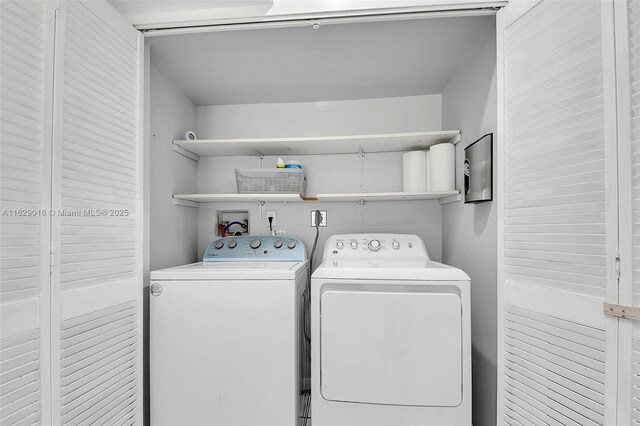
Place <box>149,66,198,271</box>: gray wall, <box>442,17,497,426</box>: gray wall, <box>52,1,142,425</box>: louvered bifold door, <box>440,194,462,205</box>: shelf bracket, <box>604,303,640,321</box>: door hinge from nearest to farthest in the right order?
<box>604,303,640,321</box>: door hinge → <box>52,1,142,425</box>: louvered bifold door → <box>442,17,497,426</box>: gray wall → <box>149,66,198,271</box>: gray wall → <box>440,194,462,205</box>: shelf bracket

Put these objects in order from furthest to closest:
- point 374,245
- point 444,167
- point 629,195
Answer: point 374,245 → point 444,167 → point 629,195

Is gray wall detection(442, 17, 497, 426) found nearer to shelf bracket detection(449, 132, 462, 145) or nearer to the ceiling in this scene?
shelf bracket detection(449, 132, 462, 145)

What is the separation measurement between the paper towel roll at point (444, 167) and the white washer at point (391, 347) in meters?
0.66

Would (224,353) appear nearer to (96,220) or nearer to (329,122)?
(96,220)

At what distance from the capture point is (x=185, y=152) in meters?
2.13

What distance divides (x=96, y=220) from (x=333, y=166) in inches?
62.6

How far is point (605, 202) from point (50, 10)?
75.6 inches

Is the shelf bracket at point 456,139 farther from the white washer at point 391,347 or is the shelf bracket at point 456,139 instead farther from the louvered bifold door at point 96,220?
the louvered bifold door at point 96,220

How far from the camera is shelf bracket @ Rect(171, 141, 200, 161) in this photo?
2.01 m

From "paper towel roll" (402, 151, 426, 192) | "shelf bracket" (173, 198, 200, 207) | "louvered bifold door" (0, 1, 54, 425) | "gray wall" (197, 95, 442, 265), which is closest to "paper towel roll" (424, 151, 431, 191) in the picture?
"paper towel roll" (402, 151, 426, 192)

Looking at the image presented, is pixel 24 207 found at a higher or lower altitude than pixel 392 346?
higher

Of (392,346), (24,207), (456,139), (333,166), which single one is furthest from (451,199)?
(24,207)

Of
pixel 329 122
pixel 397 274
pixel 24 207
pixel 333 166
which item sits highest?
pixel 329 122

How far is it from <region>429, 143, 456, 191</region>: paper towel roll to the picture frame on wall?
0.41 feet
